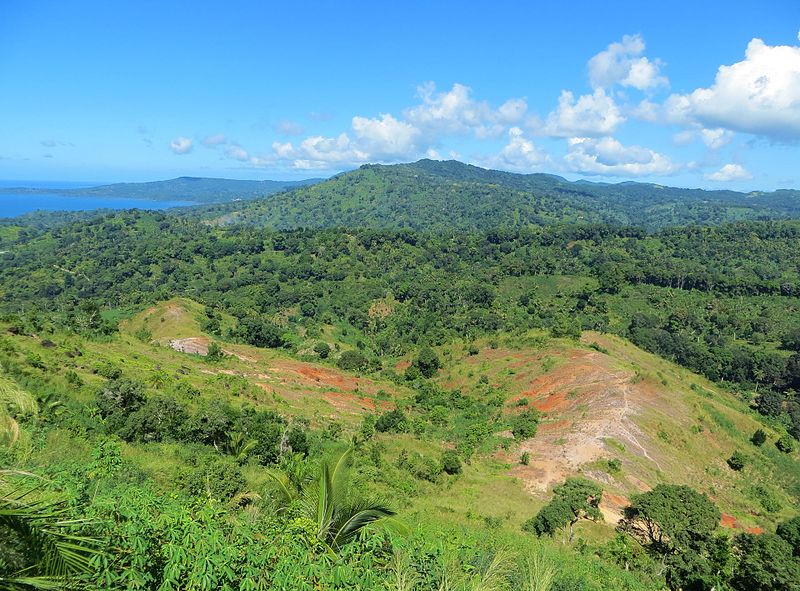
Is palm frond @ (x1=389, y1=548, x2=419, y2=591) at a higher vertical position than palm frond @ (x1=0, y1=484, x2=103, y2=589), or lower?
lower

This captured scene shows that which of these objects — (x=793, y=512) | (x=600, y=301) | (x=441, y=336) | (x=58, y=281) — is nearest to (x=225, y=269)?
(x=58, y=281)

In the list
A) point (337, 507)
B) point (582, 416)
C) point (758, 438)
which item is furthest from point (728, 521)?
point (337, 507)

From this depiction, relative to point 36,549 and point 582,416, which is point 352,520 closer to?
point 36,549

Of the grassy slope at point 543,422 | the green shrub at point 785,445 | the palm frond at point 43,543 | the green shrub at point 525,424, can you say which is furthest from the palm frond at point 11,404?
the green shrub at point 785,445

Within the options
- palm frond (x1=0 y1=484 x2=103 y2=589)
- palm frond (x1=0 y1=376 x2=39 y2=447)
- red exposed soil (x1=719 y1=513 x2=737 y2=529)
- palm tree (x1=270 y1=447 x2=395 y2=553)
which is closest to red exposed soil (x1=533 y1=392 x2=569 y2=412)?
red exposed soil (x1=719 y1=513 x2=737 y2=529)

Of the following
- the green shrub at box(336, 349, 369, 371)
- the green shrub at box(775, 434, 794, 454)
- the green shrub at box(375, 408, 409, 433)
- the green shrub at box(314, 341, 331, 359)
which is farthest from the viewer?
the green shrub at box(314, 341, 331, 359)

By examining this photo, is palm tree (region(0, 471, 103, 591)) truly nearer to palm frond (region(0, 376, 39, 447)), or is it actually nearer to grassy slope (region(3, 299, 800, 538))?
palm frond (region(0, 376, 39, 447))

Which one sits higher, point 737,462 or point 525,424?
point 525,424

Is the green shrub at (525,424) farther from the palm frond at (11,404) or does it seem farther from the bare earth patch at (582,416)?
the palm frond at (11,404)
